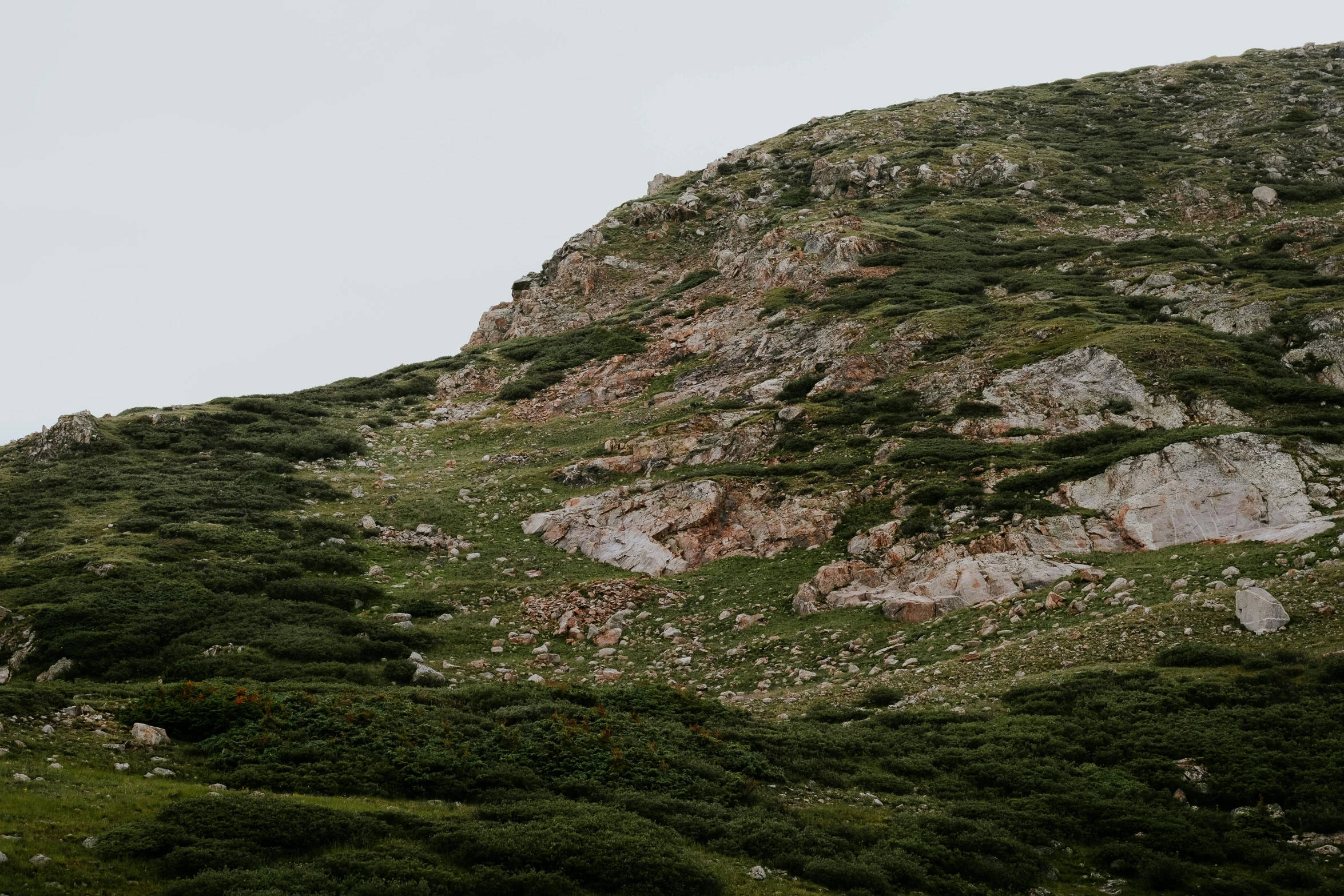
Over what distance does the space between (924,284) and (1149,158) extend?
34210 mm

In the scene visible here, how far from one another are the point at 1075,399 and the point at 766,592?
53.3ft

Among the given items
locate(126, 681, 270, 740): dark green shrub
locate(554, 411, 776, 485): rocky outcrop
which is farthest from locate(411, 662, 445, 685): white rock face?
locate(554, 411, 776, 485): rocky outcrop

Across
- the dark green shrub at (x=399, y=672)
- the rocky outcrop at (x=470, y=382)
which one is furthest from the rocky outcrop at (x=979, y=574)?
the rocky outcrop at (x=470, y=382)

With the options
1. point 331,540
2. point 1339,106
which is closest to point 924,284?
point 331,540

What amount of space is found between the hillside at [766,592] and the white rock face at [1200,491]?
111 millimetres

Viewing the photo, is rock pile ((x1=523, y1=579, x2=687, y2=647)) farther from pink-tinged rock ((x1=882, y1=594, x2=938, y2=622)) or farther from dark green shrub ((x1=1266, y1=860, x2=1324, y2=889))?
dark green shrub ((x1=1266, y1=860, x2=1324, y2=889))

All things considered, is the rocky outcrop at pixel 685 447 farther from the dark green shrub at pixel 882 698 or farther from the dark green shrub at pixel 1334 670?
the dark green shrub at pixel 1334 670

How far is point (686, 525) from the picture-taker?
33656mm

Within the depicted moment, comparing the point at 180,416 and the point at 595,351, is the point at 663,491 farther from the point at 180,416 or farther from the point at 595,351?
the point at 180,416

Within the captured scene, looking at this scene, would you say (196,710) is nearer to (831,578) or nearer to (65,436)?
(831,578)

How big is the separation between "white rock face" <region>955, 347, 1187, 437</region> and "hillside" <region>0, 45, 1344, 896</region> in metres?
0.21

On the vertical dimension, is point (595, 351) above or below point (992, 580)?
above

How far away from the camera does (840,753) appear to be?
17.9 metres

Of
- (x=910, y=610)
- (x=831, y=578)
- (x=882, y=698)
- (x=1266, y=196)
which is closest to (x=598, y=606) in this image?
(x=831, y=578)
